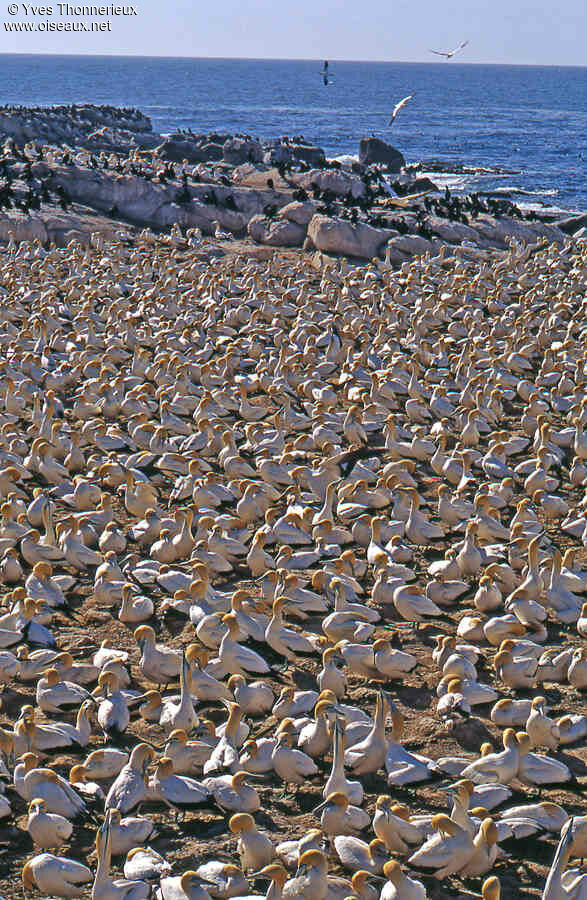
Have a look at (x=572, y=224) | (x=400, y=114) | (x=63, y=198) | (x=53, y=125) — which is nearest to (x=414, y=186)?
(x=572, y=224)

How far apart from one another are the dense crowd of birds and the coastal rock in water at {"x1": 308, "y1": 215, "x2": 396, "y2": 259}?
8929 millimetres

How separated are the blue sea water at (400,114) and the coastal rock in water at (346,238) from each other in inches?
854

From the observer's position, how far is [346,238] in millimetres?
29875

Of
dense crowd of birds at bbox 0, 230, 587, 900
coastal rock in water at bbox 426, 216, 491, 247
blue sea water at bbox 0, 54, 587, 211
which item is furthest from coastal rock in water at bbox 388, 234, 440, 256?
blue sea water at bbox 0, 54, 587, 211

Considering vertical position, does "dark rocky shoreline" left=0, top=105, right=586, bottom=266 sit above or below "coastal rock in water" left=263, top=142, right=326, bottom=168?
below

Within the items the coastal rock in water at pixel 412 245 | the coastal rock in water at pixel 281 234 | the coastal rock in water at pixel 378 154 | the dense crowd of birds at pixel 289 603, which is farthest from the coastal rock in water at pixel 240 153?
the dense crowd of birds at pixel 289 603

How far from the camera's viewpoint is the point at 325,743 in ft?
27.3

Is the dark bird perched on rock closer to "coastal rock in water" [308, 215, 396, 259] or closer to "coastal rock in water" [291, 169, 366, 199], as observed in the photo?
"coastal rock in water" [308, 215, 396, 259]

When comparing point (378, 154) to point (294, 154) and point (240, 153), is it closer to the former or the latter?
point (294, 154)

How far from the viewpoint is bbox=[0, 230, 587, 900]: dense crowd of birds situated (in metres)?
7.27

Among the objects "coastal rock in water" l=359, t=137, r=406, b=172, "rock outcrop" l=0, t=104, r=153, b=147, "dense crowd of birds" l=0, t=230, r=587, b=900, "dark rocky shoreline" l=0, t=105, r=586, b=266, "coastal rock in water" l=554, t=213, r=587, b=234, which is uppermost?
"rock outcrop" l=0, t=104, r=153, b=147

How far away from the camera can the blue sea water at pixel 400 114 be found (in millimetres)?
68812

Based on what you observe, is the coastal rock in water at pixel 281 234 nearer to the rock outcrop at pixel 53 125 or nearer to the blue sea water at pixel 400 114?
the blue sea water at pixel 400 114

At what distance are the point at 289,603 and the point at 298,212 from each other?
23.5 metres
